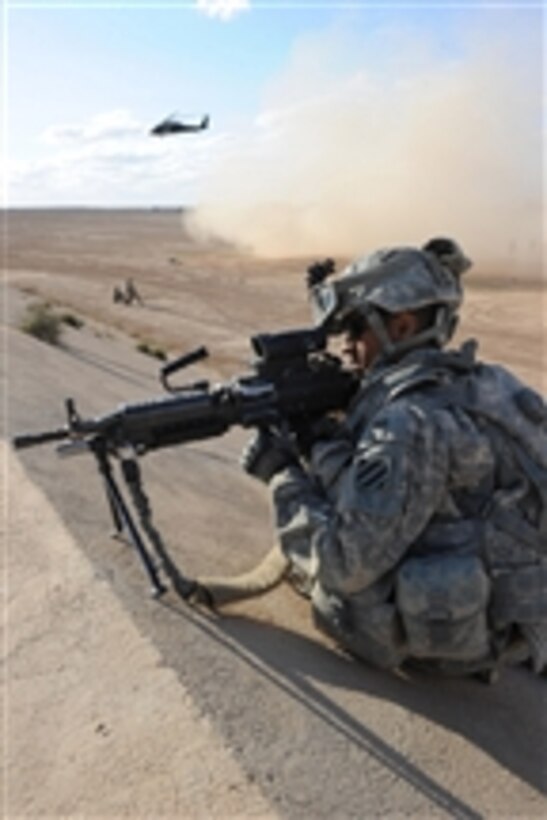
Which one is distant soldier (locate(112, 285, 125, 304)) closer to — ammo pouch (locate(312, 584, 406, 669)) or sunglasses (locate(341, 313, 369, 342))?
sunglasses (locate(341, 313, 369, 342))

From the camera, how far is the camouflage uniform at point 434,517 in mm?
3162

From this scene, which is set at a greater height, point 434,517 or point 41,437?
point 41,437

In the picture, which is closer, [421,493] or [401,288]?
[421,493]

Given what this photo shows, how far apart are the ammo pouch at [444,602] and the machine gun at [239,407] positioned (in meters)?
0.79

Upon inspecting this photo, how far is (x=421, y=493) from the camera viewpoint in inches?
124

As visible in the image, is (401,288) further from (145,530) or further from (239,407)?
(145,530)

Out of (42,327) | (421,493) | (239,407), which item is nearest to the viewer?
(421,493)

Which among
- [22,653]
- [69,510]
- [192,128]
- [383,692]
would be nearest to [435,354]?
[383,692]

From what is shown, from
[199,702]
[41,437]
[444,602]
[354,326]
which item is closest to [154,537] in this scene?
[41,437]

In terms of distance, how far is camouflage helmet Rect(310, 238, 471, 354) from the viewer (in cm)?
339

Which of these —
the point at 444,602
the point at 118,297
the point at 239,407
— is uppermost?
the point at 118,297

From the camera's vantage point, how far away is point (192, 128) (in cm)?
3406

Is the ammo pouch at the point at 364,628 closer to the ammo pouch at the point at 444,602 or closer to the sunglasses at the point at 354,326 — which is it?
the ammo pouch at the point at 444,602

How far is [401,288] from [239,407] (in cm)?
76
